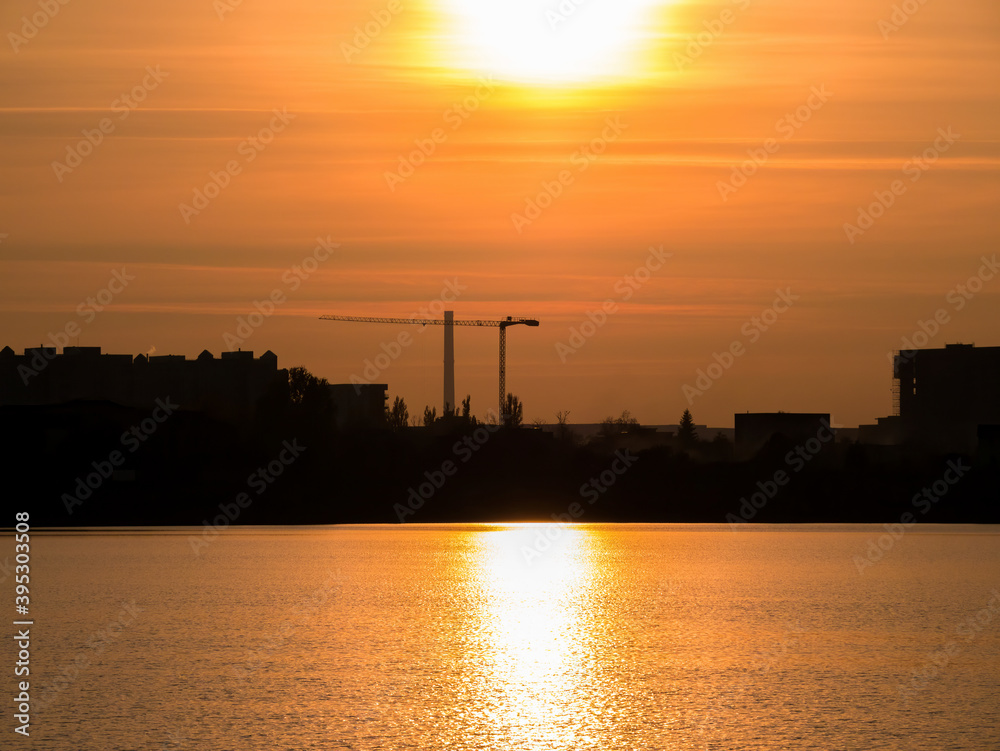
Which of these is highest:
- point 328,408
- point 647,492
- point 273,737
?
point 328,408

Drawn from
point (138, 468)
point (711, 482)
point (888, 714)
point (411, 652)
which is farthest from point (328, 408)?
point (888, 714)

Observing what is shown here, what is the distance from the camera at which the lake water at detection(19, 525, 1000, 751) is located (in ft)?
93.6

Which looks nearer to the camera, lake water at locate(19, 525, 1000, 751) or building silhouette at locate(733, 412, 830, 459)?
lake water at locate(19, 525, 1000, 751)

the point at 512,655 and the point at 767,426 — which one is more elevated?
the point at 767,426

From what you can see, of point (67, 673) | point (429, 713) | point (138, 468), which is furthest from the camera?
point (138, 468)

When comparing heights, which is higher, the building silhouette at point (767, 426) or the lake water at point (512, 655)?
the building silhouette at point (767, 426)

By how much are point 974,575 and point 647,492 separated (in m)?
82.8

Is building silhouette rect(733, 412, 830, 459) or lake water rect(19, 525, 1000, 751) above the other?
building silhouette rect(733, 412, 830, 459)

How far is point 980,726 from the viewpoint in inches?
1144

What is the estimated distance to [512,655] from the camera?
39.1 meters

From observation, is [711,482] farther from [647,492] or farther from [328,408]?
[328,408]

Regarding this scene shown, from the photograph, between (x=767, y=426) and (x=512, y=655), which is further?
(x=767, y=426)

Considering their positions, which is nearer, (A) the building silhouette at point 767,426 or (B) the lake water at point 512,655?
(B) the lake water at point 512,655

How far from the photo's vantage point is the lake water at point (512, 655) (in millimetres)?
28531
